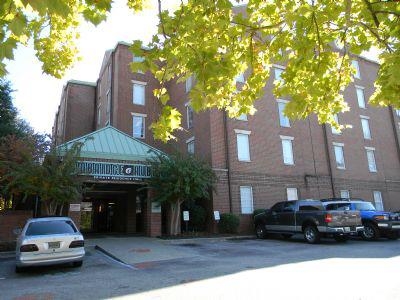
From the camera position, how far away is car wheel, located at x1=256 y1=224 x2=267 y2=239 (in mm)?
20830

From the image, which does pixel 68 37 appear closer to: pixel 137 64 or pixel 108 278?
pixel 137 64

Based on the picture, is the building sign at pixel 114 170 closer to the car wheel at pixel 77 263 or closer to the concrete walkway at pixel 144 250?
the concrete walkway at pixel 144 250

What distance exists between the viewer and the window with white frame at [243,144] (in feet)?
81.4

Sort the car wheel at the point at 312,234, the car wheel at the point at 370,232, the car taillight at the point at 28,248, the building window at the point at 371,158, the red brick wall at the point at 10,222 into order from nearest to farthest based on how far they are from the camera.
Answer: the car taillight at the point at 28,248, the car wheel at the point at 312,234, the red brick wall at the point at 10,222, the car wheel at the point at 370,232, the building window at the point at 371,158

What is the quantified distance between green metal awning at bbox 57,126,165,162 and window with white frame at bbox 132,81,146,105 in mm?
8940

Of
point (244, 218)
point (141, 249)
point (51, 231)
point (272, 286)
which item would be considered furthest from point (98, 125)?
point (272, 286)

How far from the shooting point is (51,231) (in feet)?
37.2

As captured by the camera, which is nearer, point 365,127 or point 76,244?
point 76,244

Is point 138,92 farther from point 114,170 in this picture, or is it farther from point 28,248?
point 28,248

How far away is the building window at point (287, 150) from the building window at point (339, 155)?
4.58 metres

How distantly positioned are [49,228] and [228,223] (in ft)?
40.4

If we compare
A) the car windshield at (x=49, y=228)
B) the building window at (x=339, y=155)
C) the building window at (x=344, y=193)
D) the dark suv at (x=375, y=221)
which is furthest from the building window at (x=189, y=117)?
the car windshield at (x=49, y=228)

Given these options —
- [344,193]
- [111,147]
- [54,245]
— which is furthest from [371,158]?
[54,245]

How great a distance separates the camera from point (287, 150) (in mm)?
27125
